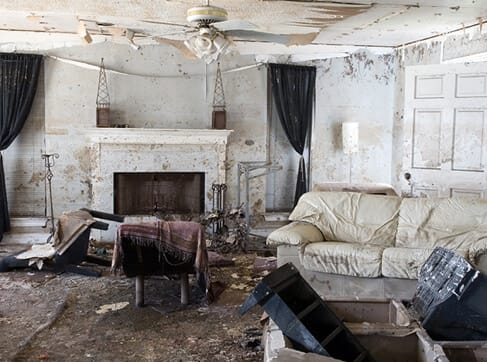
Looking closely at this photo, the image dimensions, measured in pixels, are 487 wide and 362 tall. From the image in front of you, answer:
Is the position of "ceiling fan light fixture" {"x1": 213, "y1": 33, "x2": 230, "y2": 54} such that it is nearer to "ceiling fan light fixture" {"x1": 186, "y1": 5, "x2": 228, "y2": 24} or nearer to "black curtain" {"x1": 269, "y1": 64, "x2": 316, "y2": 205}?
"ceiling fan light fixture" {"x1": 186, "y1": 5, "x2": 228, "y2": 24}

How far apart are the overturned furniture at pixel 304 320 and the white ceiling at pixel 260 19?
2133 millimetres

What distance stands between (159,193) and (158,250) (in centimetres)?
275

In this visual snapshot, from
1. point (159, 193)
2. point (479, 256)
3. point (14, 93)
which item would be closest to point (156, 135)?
point (159, 193)

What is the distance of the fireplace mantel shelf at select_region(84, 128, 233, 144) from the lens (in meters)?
6.20

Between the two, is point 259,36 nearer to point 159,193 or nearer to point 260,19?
point 260,19

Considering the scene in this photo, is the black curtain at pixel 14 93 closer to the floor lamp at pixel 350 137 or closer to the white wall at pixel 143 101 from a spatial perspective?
the white wall at pixel 143 101

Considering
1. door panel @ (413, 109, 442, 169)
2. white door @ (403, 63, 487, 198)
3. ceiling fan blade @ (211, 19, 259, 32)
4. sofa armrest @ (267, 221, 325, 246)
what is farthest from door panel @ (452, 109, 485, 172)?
ceiling fan blade @ (211, 19, 259, 32)

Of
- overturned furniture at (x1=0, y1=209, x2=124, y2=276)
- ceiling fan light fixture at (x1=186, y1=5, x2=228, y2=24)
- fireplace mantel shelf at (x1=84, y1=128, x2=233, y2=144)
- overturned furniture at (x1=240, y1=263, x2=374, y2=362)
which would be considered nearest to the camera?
overturned furniture at (x1=240, y1=263, x2=374, y2=362)

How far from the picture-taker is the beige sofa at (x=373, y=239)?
3.91 meters

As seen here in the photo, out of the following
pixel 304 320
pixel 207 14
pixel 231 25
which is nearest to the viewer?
pixel 304 320

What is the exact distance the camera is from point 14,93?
608 centimetres

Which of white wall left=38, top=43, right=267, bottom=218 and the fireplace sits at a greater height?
white wall left=38, top=43, right=267, bottom=218

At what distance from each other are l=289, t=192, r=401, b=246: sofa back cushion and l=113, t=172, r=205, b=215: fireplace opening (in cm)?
230

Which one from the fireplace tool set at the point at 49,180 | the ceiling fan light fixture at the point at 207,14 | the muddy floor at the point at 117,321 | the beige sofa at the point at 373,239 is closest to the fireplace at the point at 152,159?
the fireplace tool set at the point at 49,180
